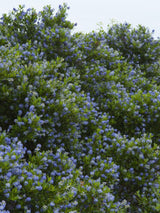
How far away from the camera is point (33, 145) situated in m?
6.34

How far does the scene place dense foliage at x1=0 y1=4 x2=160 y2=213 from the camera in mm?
4777

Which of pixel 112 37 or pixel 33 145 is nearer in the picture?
pixel 33 145

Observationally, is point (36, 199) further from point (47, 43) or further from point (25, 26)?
A: point (25, 26)

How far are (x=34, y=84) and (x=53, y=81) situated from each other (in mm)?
417

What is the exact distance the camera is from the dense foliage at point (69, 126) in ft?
15.7

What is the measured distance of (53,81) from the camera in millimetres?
6258

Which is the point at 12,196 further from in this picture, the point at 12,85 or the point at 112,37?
the point at 112,37

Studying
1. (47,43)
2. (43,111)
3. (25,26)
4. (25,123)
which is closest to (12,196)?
(25,123)

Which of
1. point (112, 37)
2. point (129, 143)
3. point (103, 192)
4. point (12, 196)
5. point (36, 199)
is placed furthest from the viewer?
point (112, 37)

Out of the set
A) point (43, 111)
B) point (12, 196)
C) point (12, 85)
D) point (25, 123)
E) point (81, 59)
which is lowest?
point (12, 196)

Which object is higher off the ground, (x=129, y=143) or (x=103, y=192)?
(x=129, y=143)

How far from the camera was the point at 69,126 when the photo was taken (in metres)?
6.50

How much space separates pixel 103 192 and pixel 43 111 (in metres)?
1.96

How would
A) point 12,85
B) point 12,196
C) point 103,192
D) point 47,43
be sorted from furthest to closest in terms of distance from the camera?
point 47,43 → point 12,85 → point 103,192 → point 12,196
